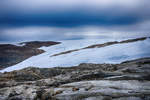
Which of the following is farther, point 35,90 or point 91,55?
point 91,55

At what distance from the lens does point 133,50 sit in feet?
70.2

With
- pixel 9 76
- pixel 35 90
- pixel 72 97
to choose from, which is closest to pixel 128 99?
pixel 72 97

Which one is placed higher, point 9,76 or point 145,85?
point 145,85

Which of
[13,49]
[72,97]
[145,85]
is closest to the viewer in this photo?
[72,97]

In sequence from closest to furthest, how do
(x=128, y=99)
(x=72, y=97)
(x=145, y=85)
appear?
(x=128, y=99), (x=72, y=97), (x=145, y=85)

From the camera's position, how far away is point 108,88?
7699 mm

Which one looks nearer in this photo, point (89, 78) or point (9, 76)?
point (89, 78)

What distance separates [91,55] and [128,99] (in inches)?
733

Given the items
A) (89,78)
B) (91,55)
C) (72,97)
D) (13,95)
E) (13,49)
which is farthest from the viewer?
(13,49)

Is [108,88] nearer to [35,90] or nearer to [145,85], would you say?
[145,85]

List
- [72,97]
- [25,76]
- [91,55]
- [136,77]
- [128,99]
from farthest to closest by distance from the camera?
[91,55] < [25,76] < [136,77] < [72,97] < [128,99]

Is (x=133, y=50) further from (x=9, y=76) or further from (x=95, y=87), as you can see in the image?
(x=9, y=76)

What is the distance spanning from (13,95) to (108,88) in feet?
18.7

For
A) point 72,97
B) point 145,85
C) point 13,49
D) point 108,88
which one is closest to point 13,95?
point 72,97
